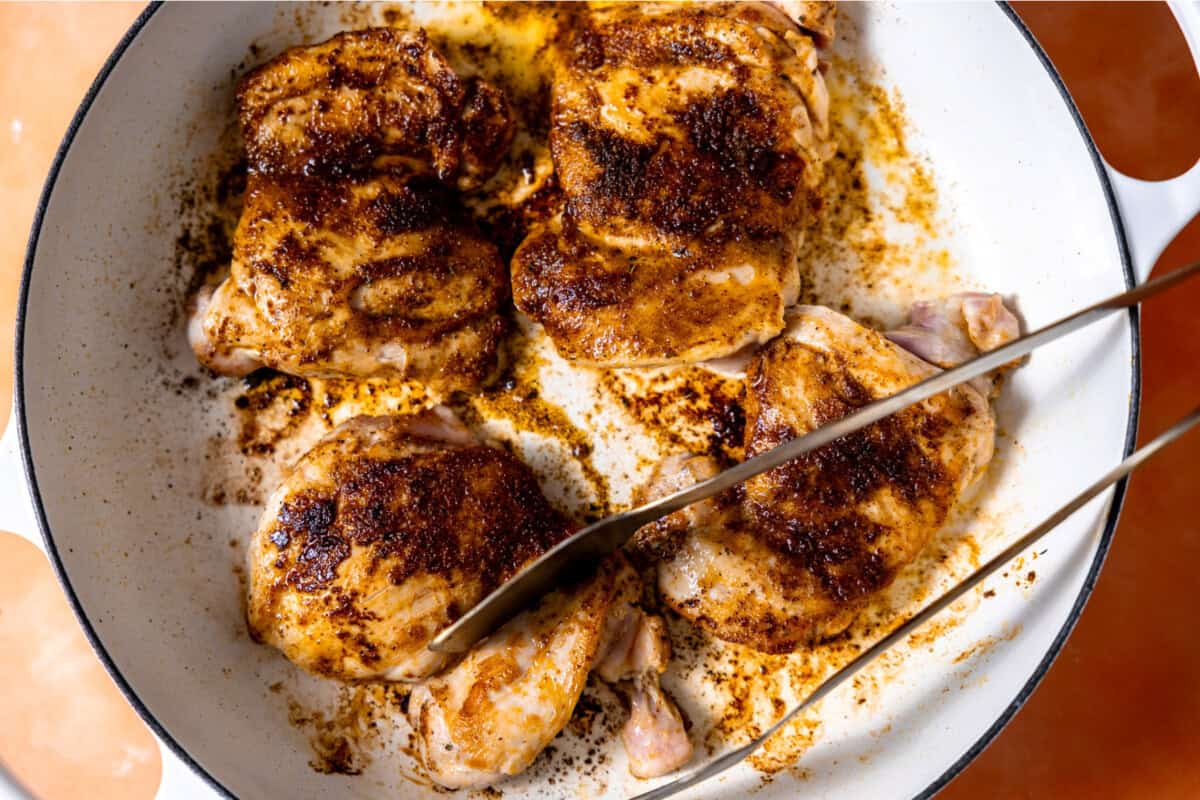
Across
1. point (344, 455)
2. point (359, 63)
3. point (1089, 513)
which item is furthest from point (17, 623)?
point (1089, 513)

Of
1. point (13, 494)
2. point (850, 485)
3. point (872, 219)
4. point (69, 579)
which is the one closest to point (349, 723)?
point (69, 579)

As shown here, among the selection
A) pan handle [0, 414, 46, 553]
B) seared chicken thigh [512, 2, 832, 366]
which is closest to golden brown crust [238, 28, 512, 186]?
seared chicken thigh [512, 2, 832, 366]

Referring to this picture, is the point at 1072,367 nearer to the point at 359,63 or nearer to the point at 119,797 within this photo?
the point at 359,63

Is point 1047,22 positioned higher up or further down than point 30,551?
higher up

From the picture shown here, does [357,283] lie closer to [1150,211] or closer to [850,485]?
[850,485]

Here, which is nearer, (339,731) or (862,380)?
(862,380)

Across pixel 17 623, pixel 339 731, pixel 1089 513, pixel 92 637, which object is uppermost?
pixel 92 637
